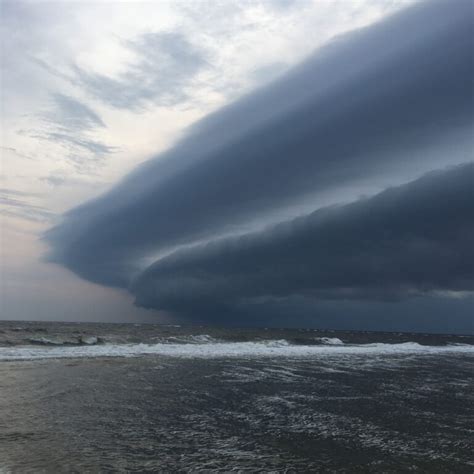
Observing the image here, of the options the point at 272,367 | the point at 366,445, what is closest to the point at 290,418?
the point at 366,445

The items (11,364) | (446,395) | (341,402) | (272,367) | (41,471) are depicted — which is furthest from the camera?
(272,367)

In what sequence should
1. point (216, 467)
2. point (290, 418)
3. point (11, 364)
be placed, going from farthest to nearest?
point (11, 364) < point (290, 418) < point (216, 467)

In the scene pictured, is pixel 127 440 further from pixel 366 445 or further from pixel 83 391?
pixel 83 391

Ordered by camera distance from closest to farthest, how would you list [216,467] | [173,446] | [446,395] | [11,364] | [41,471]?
[41,471], [216,467], [173,446], [446,395], [11,364]

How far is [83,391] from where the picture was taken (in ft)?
61.6

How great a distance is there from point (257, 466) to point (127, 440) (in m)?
4.01

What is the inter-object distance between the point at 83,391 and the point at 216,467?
37.0 feet

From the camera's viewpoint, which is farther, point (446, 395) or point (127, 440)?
point (446, 395)

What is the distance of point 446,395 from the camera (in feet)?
66.2

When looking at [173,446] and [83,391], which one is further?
[83,391]

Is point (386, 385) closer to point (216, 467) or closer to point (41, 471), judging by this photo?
point (216, 467)

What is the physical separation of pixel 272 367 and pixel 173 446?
20.3 metres

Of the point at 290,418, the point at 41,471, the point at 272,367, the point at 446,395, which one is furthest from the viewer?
the point at 272,367

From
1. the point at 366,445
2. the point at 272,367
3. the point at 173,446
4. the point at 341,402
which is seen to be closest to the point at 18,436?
the point at 173,446
